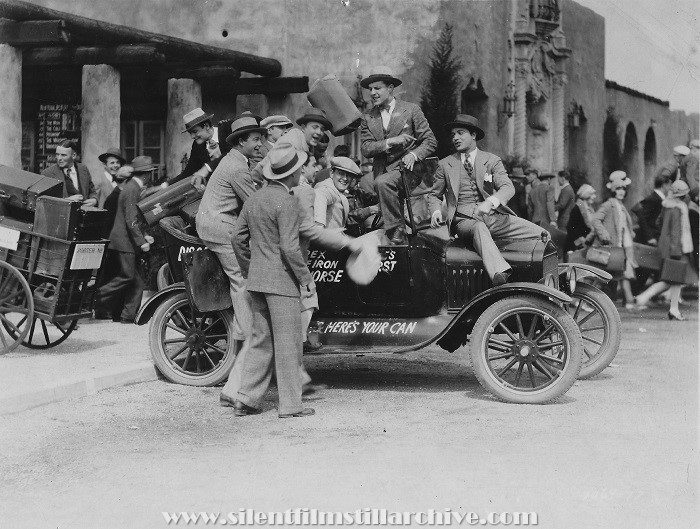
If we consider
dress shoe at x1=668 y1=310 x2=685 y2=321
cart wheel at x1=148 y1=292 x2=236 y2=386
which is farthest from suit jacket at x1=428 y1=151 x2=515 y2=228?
dress shoe at x1=668 y1=310 x2=685 y2=321

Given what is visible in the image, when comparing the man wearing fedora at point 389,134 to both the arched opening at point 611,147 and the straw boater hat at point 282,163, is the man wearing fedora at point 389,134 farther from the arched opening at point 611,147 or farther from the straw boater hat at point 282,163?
the arched opening at point 611,147

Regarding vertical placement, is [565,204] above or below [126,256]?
above

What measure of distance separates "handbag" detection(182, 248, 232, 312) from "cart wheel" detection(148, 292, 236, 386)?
0.26m

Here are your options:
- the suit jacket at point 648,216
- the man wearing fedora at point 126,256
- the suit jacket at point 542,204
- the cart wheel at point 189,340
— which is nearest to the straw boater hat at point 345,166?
the cart wheel at point 189,340

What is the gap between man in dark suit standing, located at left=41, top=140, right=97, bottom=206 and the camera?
12797 mm

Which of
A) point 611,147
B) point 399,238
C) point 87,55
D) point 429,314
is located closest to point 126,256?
point 87,55

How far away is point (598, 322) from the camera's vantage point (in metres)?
9.69

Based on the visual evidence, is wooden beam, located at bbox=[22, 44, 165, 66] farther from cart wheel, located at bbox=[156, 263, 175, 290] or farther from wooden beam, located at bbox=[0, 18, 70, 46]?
cart wheel, located at bbox=[156, 263, 175, 290]

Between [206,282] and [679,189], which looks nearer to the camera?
[206,282]

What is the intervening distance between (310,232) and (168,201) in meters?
1.85

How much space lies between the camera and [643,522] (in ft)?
16.8

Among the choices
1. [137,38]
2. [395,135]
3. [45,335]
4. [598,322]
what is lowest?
[45,335]

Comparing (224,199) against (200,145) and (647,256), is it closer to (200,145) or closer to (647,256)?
(200,145)

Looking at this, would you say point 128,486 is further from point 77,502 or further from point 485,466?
point 485,466
